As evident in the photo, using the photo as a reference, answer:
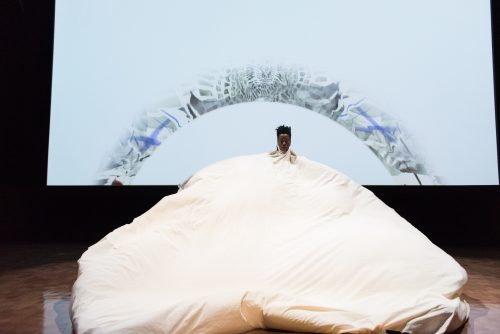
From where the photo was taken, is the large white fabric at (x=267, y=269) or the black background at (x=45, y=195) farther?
the black background at (x=45, y=195)

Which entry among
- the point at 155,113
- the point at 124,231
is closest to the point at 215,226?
the point at 124,231

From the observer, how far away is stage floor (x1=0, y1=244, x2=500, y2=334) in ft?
5.18

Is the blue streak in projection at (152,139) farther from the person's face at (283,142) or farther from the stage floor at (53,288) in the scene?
the person's face at (283,142)

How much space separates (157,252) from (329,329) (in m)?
0.73

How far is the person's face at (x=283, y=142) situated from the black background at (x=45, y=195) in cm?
152

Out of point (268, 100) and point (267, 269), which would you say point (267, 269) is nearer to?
point (267, 269)

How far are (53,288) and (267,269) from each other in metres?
1.32

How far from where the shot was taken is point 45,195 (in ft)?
13.5

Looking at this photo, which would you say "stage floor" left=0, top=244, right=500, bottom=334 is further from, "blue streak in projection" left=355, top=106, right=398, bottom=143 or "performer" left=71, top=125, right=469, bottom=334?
"blue streak in projection" left=355, top=106, right=398, bottom=143

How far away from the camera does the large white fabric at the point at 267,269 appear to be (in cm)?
129

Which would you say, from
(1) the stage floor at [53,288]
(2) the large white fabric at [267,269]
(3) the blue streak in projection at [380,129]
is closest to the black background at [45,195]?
(1) the stage floor at [53,288]

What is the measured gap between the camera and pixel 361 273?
4.90 feet

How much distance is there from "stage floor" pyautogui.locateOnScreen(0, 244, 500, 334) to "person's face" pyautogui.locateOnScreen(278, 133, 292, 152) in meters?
1.21

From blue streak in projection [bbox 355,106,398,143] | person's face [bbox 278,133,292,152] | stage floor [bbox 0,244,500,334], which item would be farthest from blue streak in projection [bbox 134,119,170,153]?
blue streak in projection [bbox 355,106,398,143]
